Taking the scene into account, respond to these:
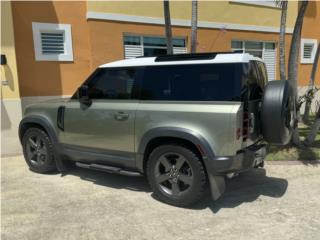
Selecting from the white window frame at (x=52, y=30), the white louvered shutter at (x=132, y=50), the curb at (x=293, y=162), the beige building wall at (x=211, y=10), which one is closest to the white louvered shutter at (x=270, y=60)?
the beige building wall at (x=211, y=10)

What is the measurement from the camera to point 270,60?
13.1 meters

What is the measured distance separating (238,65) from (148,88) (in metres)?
1.35

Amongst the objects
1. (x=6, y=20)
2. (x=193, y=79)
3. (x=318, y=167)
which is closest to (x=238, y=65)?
(x=193, y=79)

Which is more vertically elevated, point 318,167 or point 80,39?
point 80,39

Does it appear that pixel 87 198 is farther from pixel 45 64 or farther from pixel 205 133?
pixel 45 64

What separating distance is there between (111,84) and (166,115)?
121cm

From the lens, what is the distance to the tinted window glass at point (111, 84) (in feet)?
16.3

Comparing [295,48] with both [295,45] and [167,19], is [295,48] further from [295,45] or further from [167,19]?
[167,19]

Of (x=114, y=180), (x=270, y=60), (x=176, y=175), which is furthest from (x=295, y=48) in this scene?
(x=270, y=60)

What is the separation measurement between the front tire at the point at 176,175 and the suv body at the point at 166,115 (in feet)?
0.33

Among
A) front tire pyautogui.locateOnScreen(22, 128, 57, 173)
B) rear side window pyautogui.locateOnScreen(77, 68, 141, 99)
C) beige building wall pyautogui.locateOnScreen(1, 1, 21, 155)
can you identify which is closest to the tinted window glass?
rear side window pyautogui.locateOnScreen(77, 68, 141, 99)

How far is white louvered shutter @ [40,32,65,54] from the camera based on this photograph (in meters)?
8.94

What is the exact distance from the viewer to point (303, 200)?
4645 millimetres

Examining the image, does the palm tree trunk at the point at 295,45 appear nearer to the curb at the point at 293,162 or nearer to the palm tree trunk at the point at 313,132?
the palm tree trunk at the point at 313,132
